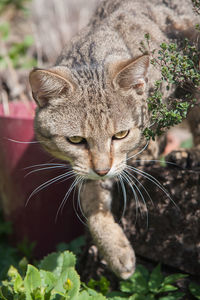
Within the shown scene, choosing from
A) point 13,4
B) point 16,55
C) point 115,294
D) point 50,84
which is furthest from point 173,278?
point 13,4

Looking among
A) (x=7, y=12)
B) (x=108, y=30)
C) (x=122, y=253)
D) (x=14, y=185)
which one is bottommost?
(x=122, y=253)

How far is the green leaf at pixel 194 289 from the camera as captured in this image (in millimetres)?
2132

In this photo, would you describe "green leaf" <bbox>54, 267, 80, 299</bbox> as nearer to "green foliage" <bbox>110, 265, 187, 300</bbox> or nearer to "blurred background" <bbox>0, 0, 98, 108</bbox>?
"green foliage" <bbox>110, 265, 187, 300</bbox>

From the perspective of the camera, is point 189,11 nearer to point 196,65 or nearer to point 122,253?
point 196,65

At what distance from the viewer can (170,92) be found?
232 cm

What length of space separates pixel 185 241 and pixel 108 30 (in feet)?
4.63

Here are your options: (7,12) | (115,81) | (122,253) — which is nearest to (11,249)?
(122,253)

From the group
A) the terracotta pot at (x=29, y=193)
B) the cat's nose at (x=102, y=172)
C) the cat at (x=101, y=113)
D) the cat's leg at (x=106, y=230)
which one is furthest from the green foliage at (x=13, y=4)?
the cat's nose at (x=102, y=172)

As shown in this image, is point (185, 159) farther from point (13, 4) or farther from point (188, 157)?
point (13, 4)

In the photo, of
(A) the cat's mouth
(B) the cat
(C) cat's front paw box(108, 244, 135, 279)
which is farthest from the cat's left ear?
(C) cat's front paw box(108, 244, 135, 279)

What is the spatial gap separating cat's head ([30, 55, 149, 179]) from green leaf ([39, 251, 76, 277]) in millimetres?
476

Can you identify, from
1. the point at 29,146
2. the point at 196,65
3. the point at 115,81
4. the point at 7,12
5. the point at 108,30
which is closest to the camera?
the point at 196,65

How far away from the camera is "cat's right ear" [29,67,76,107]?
2.04 m

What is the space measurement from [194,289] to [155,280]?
0.22 metres
